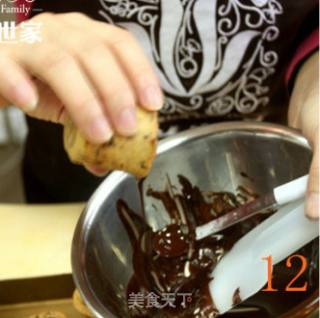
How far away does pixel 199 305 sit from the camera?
2.09ft

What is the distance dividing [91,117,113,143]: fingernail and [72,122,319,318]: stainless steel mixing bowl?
195 mm

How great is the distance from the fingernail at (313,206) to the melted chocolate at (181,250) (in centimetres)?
18

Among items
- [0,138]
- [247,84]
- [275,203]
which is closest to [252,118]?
[247,84]

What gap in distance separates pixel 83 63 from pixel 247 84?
0.40 metres

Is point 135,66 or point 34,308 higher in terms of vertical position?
point 135,66

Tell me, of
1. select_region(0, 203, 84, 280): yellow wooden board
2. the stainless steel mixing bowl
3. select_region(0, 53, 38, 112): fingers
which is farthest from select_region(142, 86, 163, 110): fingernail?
select_region(0, 203, 84, 280): yellow wooden board

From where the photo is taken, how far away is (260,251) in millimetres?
607

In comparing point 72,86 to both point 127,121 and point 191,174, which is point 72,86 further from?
point 191,174

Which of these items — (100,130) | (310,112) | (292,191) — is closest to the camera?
(100,130)

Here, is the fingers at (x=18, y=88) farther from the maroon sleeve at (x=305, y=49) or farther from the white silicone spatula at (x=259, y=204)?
the maroon sleeve at (x=305, y=49)

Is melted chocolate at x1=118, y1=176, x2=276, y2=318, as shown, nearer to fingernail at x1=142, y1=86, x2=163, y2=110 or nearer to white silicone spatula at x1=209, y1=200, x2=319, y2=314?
white silicone spatula at x1=209, y1=200, x2=319, y2=314

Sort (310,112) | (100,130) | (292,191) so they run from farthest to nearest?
(310,112) < (292,191) < (100,130)

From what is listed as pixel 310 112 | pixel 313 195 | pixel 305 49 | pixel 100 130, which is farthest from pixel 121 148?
pixel 305 49

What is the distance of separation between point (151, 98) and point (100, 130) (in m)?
0.06
